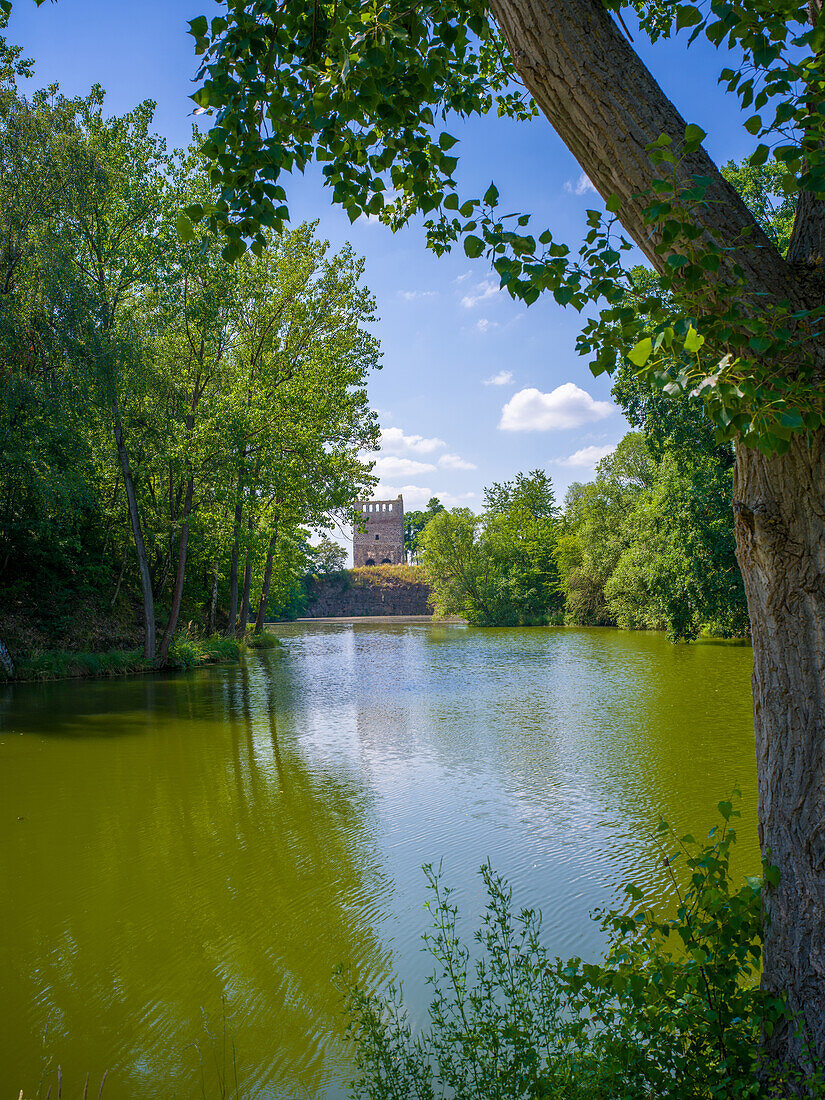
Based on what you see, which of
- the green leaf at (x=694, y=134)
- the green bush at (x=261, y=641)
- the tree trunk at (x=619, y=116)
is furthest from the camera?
the green bush at (x=261, y=641)

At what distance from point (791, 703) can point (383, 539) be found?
225 ft

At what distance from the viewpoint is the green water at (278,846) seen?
3129 millimetres

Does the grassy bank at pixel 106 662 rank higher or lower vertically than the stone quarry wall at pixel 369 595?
lower

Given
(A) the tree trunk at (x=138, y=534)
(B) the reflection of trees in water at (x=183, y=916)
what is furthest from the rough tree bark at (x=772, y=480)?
(A) the tree trunk at (x=138, y=534)

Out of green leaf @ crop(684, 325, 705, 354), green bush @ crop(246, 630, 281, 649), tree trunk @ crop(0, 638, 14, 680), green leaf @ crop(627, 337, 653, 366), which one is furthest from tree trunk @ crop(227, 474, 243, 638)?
green leaf @ crop(684, 325, 705, 354)

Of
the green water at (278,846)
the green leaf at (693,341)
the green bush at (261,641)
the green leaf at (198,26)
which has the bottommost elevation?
the green water at (278,846)

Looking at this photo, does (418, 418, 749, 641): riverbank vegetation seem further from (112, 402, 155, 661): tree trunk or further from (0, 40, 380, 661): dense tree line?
(112, 402, 155, 661): tree trunk

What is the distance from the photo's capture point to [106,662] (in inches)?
661

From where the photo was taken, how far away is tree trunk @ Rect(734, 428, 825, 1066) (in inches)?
87.8

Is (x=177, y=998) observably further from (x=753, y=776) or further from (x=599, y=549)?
(x=599, y=549)

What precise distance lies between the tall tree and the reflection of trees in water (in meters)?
2.11

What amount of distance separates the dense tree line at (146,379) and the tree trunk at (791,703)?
32.6 ft

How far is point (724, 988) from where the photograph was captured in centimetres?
233

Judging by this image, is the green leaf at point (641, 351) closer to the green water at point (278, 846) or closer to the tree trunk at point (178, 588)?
the green water at point (278, 846)
